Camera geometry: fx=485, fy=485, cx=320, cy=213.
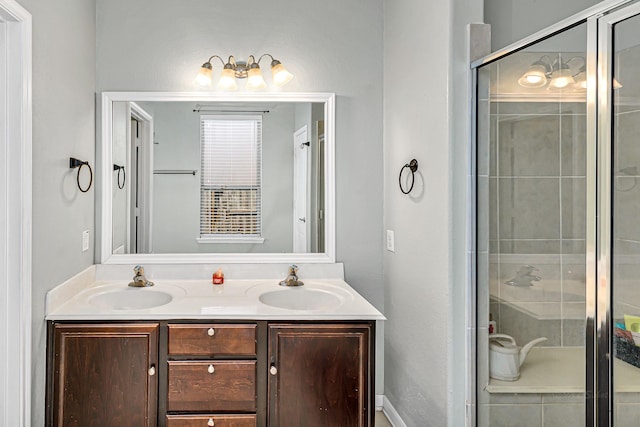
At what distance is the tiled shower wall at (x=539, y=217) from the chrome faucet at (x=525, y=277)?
0.01 m

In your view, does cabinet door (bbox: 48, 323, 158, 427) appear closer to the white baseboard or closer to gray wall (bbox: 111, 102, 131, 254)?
gray wall (bbox: 111, 102, 131, 254)

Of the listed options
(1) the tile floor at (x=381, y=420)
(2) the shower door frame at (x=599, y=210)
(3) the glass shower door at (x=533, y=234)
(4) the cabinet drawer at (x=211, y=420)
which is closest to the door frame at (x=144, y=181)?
(4) the cabinet drawer at (x=211, y=420)

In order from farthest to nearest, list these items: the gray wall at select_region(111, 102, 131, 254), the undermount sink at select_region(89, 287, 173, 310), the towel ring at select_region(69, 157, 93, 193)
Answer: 1. the gray wall at select_region(111, 102, 131, 254)
2. the undermount sink at select_region(89, 287, 173, 310)
3. the towel ring at select_region(69, 157, 93, 193)

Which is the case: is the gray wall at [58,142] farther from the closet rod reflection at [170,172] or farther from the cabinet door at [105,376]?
the closet rod reflection at [170,172]

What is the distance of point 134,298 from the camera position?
248 centimetres

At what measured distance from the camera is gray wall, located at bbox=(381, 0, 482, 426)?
192 cm

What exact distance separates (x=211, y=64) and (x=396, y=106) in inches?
40.7

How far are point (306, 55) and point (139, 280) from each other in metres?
1.52

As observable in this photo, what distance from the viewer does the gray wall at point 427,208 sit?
192 cm

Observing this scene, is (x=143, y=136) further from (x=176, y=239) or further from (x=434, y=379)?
(x=434, y=379)

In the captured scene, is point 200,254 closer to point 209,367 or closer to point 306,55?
point 209,367

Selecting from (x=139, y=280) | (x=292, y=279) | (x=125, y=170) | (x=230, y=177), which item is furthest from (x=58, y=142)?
(x=292, y=279)

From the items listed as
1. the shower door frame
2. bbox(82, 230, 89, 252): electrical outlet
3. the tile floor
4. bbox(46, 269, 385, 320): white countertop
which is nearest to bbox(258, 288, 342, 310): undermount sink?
bbox(46, 269, 385, 320): white countertop

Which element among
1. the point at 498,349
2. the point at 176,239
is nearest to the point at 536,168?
the point at 498,349
